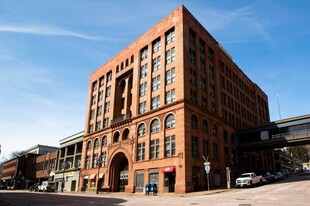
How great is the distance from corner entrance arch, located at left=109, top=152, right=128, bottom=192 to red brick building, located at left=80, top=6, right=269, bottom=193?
0.18 metres

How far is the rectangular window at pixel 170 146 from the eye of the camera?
40.1m

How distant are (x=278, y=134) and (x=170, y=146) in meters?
24.3

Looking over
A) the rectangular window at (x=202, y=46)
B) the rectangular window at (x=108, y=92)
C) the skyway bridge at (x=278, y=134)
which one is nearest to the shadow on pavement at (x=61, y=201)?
the rectangular window at (x=202, y=46)

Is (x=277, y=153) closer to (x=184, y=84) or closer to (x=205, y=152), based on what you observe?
(x=205, y=152)

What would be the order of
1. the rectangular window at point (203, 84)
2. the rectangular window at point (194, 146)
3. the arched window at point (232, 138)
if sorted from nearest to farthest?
the rectangular window at point (194, 146)
the rectangular window at point (203, 84)
the arched window at point (232, 138)

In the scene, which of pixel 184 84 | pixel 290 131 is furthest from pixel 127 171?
pixel 290 131

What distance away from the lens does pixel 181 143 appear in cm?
3838

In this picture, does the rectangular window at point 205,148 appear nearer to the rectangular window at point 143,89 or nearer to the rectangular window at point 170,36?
the rectangular window at point 143,89

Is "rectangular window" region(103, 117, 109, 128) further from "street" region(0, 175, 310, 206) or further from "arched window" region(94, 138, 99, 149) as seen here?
"street" region(0, 175, 310, 206)

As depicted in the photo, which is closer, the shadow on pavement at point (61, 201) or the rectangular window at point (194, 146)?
the shadow on pavement at point (61, 201)

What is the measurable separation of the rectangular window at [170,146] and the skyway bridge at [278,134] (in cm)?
2146

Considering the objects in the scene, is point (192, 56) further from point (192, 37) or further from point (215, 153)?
point (215, 153)

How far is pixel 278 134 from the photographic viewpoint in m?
52.2

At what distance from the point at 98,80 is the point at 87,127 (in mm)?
11735
